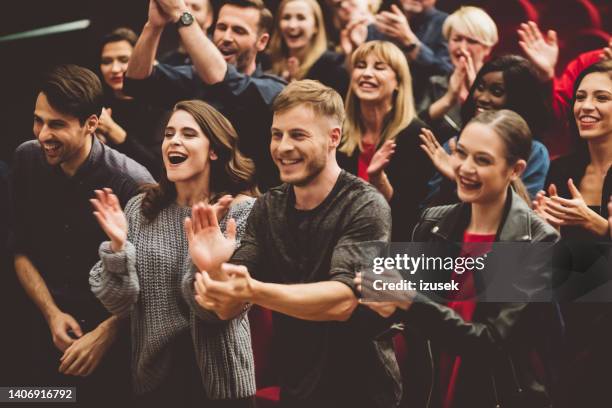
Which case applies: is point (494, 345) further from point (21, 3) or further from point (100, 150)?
point (21, 3)

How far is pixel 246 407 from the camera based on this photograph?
2760 millimetres

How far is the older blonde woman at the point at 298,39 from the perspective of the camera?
11.3ft

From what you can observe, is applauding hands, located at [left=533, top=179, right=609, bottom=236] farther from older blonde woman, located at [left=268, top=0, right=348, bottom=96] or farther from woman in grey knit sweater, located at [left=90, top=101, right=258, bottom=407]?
older blonde woman, located at [left=268, top=0, right=348, bottom=96]

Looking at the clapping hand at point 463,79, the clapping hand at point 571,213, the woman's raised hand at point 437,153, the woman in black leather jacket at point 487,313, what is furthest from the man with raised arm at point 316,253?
the clapping hand at point 463,79

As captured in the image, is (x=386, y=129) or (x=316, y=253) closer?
(x=316, y=253)

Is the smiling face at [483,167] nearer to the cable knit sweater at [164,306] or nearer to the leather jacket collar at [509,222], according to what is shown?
the leather jacket collar at [509,222]

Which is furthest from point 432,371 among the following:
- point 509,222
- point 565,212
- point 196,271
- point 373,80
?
point 373,80

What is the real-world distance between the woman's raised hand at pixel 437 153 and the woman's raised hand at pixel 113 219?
896 mm

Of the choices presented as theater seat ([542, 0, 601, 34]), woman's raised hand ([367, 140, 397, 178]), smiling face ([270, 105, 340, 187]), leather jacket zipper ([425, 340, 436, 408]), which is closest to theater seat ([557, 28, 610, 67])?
theater seat ([542, 0, 601, 34])

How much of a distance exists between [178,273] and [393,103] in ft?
2.78

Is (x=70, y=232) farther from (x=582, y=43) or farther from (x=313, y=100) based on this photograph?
(x=582, y=43)

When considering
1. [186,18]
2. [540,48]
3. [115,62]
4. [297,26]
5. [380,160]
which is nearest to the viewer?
[380,160]

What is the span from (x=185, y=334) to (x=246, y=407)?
0.87 ft

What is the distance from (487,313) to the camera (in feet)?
8.64
